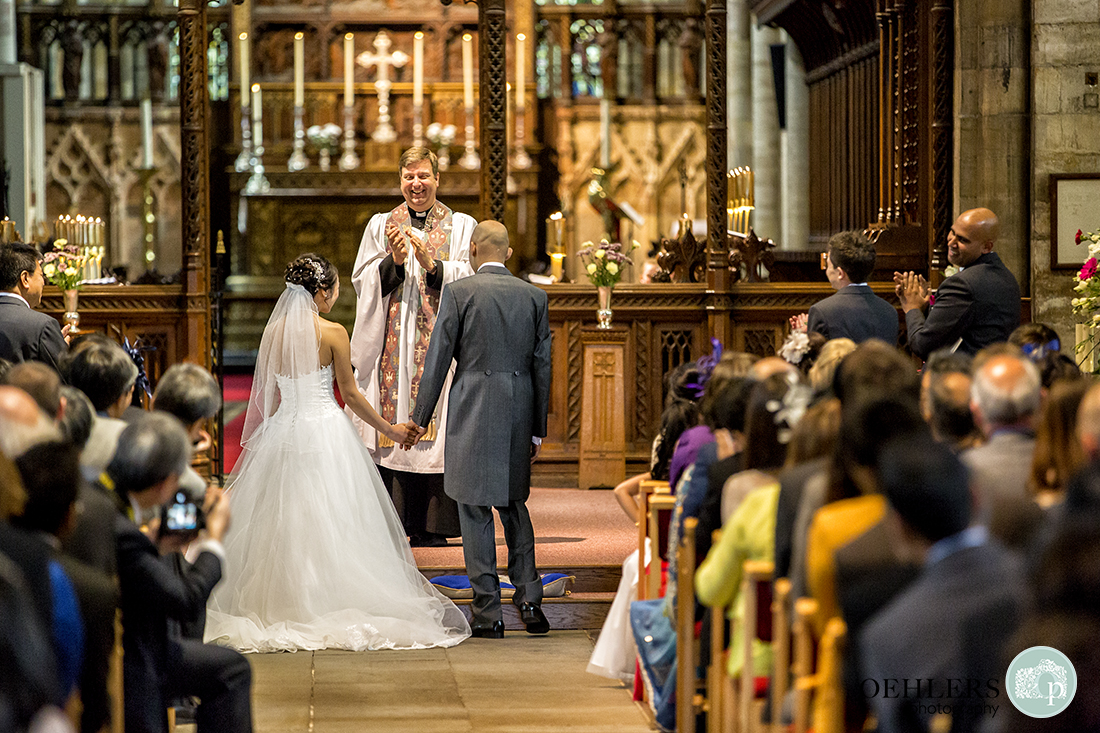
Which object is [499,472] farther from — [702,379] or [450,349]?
[702,379]

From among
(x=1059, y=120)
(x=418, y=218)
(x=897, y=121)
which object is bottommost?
(x=418, y=218)

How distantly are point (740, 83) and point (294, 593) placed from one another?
9508 mm

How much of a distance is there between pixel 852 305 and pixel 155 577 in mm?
3289

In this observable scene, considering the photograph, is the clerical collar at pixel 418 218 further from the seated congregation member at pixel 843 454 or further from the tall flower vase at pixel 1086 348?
the seated congregation member at pixel 843 454

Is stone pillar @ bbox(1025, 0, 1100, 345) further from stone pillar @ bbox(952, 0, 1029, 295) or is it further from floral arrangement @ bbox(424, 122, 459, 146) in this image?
floral arrangement @ bbox(424, 122, 459, 146)

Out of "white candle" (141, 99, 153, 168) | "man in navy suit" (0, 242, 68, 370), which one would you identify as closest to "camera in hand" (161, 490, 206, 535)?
"man in navy suit" (0, 242, 68, 370)

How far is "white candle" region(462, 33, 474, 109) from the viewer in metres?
12.5

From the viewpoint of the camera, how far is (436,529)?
6.64 metres

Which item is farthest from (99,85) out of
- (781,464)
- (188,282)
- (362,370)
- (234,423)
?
(781,464)

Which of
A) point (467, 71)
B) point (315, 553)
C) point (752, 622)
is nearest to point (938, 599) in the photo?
point (752, 622)

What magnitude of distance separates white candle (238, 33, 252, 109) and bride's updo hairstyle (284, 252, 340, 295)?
7983 mm

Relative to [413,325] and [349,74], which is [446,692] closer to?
[413,325]

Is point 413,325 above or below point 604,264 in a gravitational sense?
below

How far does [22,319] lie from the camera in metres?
5.30
